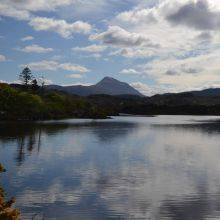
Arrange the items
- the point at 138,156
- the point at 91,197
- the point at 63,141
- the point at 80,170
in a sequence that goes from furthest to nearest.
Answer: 1. the point at 63,141
2. the point at 138,156
3. the point at 80,170
4. the point at 91,197

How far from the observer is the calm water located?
40438 millimetres

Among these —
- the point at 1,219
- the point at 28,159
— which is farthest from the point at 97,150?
the point at 1,219

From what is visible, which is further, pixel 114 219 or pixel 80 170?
pixel 80 170

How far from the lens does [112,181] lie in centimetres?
5412

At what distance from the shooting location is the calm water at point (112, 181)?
1592 inches

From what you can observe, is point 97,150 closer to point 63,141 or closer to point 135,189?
point 63,141

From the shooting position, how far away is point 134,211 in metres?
40.4

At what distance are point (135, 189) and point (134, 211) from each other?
9184 mm

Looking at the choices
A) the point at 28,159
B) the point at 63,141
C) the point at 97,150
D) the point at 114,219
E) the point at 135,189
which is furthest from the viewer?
the point at 63,141

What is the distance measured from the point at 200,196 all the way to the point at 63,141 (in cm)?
6156

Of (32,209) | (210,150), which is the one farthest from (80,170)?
(210,150)

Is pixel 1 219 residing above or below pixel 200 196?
above

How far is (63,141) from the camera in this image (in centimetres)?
10481

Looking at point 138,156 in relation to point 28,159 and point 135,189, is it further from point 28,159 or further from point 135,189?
point 135,189
